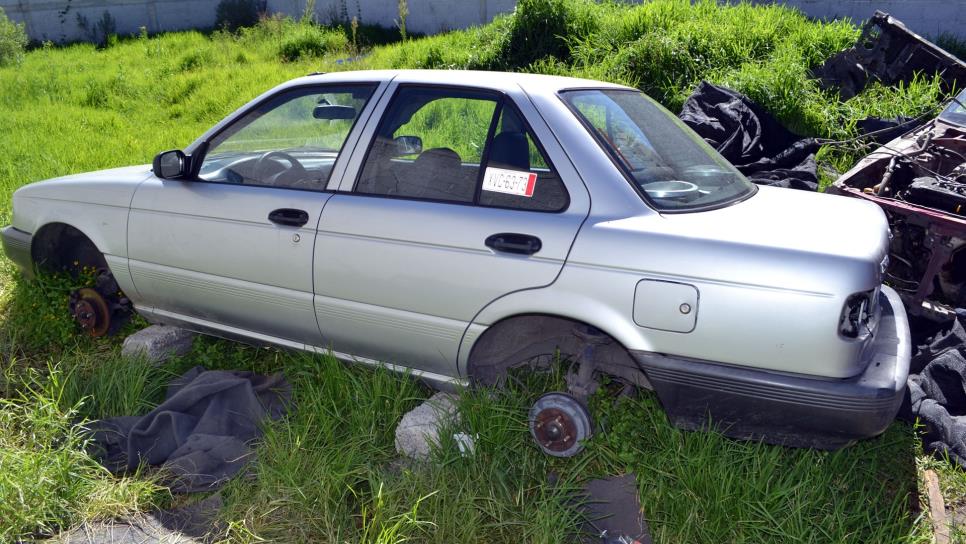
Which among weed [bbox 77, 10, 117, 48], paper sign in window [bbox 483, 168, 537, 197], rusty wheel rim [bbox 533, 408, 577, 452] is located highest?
paper sign in window [bbox 483, 168, 537, 197]

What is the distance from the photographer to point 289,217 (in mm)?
3652

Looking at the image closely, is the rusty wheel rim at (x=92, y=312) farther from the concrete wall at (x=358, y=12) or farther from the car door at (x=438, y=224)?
the concrete wall at (x=358, y=12)

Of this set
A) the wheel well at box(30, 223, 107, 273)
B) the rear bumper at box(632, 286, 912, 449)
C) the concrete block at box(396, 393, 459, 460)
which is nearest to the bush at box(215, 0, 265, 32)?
the wheel well at box(30, 223, 107, 273)

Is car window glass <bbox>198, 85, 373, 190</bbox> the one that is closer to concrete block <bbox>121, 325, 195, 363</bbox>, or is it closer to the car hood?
the car hood

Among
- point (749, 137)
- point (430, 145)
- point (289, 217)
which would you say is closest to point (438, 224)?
point (430, 145)

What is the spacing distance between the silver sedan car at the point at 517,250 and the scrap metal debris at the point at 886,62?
4.94 metres

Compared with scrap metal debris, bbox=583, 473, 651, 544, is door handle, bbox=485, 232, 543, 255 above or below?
above

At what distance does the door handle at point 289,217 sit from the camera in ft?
11.9

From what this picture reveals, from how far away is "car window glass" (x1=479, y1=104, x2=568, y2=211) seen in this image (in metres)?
3.16

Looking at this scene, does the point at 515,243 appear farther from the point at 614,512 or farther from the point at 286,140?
the point at 286,140

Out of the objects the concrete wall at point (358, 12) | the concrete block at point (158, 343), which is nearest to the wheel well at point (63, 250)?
the concrete block at point (158, 343)

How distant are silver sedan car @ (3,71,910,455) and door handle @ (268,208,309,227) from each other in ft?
0.04

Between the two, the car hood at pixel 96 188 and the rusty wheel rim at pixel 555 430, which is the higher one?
the car hood at pixel 96 188

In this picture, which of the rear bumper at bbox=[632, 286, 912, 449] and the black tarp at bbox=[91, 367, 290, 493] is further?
the black tarp at bbox=[91, 367, 290, 493]
